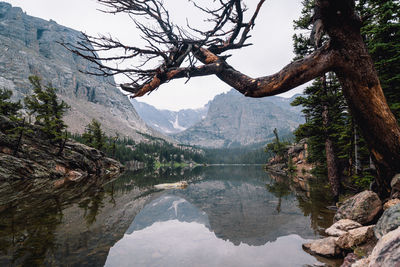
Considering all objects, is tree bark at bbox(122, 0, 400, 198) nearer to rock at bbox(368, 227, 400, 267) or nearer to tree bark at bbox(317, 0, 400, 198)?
tree bark at bbox(317, 0, 400, 198)

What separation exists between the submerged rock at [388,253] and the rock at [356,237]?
2.76 meters

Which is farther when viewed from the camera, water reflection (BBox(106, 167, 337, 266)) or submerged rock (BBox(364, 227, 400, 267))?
water reflection (BBox(106, 167, 337, 266))

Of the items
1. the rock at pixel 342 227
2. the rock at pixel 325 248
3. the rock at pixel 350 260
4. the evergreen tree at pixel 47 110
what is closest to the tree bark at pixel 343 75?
the rock at pixel 350 260

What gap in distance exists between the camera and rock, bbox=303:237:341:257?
18.0 feet

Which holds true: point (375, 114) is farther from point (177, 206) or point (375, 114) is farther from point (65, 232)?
point (177, 206)

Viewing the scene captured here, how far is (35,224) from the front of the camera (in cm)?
852

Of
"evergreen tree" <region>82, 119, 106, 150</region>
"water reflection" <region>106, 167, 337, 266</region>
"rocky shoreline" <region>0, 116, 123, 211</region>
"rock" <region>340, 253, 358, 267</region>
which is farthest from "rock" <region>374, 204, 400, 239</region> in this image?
"evergreen tree" <region>82, 119, 106, 150</region>

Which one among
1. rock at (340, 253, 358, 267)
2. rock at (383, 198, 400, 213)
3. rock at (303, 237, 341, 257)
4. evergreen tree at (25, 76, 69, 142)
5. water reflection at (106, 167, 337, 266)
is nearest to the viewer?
rock at (340, 253, 358, 267)

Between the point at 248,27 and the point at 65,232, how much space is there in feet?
32.9

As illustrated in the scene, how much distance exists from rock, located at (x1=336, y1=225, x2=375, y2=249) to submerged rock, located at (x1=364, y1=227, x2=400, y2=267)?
276 cm

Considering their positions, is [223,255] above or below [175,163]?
above

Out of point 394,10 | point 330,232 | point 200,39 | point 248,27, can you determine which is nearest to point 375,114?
point 248,27

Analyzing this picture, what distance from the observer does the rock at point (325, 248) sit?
5.48 m

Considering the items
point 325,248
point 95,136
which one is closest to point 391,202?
point 325,248
